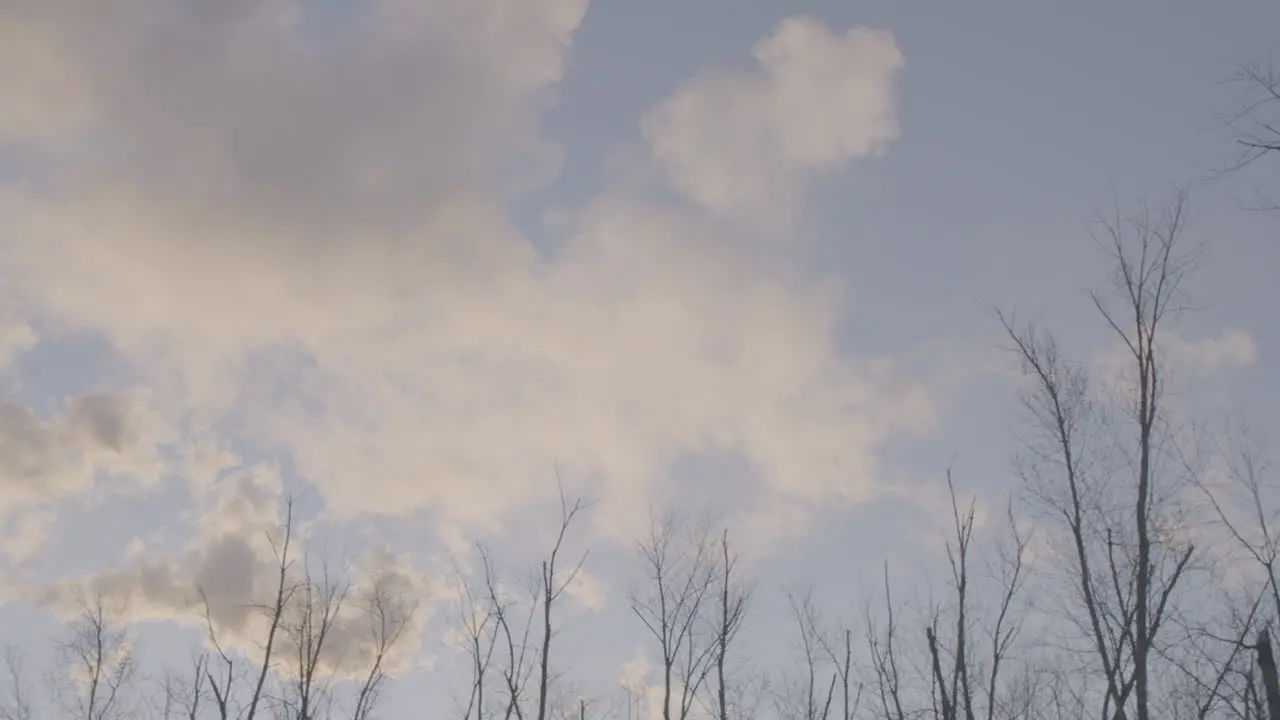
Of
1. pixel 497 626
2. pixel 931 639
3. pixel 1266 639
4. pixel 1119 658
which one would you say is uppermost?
pixel 497 626

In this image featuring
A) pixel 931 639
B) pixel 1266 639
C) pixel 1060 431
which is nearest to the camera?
pixel 1266 639

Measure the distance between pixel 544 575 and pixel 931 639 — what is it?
434 inches

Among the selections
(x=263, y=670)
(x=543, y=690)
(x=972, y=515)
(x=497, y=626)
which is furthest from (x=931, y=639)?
(x=263, y=670)

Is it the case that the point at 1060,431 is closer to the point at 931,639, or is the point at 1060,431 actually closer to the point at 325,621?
the point at 931,639

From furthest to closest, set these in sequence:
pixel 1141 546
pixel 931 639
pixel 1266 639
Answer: pixel 931 639 → pixel 1141 546 → pixel 1266 639

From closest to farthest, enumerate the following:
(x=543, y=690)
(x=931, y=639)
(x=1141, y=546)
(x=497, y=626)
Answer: (x=1141, y=546) → (x=931, y=639) → (x=543, y=690) → (x=497, y=626)

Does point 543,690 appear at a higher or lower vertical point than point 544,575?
lower

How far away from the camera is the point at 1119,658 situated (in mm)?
20625

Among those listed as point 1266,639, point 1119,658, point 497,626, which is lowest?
point 1266,639

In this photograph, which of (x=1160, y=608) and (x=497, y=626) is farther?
(x=497, y=626)

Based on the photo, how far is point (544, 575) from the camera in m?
29.9

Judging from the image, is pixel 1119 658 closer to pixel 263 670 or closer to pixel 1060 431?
pixel 1060 431

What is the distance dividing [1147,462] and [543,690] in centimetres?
1769

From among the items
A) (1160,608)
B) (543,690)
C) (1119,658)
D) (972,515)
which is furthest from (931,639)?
(543,690)
